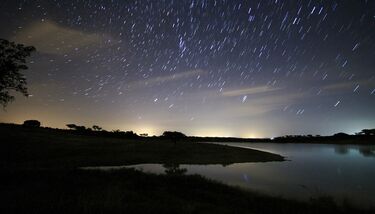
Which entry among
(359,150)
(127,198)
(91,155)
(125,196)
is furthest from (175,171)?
(359,150)

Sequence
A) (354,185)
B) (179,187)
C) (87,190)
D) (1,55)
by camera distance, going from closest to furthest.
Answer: (87,190) < (179,187) < (354,185) < (1,55)

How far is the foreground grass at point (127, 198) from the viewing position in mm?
12406

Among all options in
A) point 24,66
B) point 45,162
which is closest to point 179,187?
point 45,162

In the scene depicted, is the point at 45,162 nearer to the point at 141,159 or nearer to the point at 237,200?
the point at 141,159

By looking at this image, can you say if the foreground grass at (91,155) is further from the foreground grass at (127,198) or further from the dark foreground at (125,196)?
the foreground grass at (127,198)

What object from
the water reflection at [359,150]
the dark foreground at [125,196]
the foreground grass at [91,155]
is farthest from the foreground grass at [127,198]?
the water reflection at [359,150]

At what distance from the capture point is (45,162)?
38.9 metres

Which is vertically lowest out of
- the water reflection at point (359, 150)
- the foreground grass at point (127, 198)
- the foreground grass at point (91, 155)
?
the foreground grass at point (127, 198)

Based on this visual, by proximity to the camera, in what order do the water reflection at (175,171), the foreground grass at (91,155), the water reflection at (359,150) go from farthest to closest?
the water reflection at (359,150) < the foreground grass at (91,155) < the water reflection at (175,171)

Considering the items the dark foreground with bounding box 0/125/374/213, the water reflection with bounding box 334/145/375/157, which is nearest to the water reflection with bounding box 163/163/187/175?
the dark foreground with bounding box 0/125/374/213

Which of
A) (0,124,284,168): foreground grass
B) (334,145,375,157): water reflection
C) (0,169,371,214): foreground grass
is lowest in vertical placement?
(0,169,371,214): foreground grass

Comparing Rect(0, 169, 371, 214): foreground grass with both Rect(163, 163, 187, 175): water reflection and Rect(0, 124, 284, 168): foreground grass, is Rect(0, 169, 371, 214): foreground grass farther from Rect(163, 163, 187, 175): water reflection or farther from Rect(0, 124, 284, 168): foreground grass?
Rect(0, 124, 284, 168): foreground grass

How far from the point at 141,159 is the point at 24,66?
80.2 feet

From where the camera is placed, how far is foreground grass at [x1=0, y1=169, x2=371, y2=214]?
40.7ft
